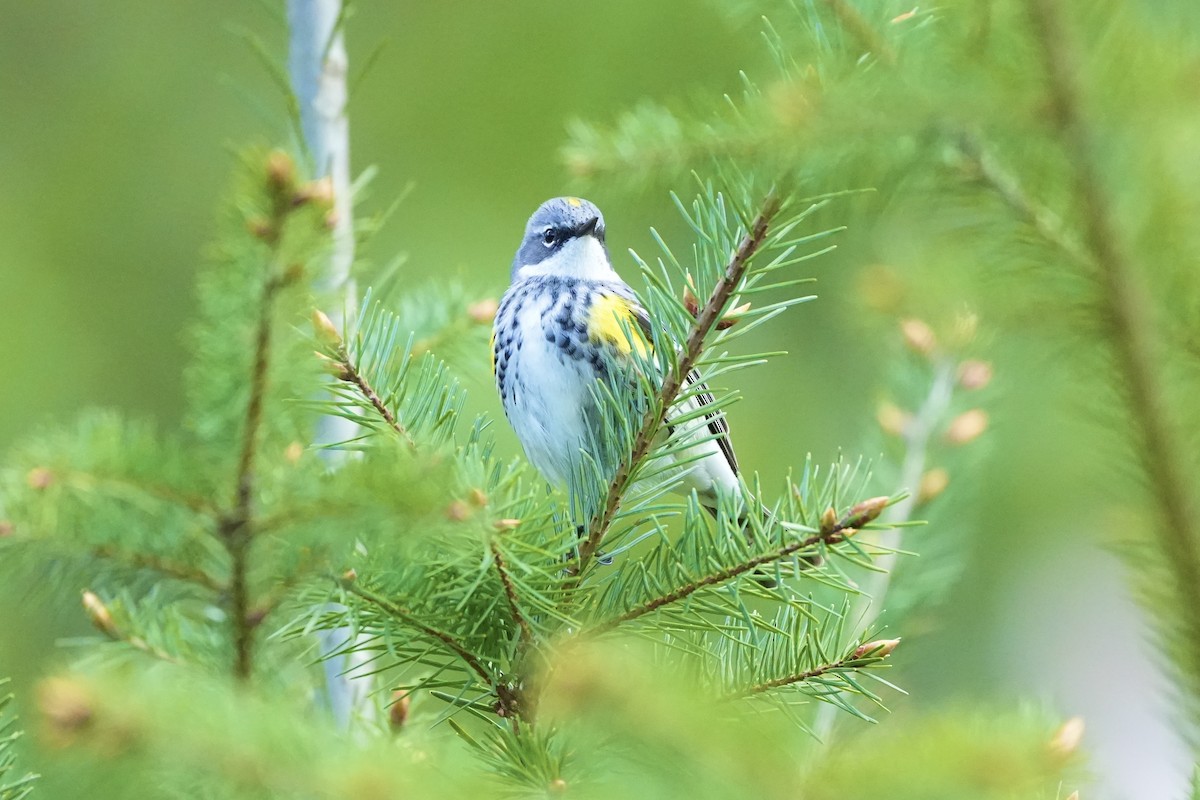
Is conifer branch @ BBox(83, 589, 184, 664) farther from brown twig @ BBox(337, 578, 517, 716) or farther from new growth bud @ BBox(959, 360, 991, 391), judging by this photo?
new growth bud @ BBox(959, 360, 991, 391)

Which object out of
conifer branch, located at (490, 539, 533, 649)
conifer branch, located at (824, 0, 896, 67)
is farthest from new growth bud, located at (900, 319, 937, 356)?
conifer branch, located at (490, 539, 533, 649)

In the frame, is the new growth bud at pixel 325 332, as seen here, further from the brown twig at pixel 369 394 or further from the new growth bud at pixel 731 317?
the new growth bud at pixel 731 317

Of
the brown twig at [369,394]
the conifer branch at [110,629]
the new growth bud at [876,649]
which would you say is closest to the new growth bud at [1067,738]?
the new growth bud at [876,649]

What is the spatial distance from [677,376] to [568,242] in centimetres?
136

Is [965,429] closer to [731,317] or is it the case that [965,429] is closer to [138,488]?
[731,317]

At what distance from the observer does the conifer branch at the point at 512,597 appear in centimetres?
128

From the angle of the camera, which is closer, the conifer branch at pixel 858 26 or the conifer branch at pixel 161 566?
the conifer branch at pixel 858 26

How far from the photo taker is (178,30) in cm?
457

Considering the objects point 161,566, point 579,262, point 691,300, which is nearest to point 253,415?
point 161,566

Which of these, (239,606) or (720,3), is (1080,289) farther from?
(239,606)

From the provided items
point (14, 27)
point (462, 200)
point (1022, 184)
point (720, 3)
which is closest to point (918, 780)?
point (1022, 184)

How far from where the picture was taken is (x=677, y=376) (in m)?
1.30

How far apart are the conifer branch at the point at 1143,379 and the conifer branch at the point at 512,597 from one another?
2.01ft

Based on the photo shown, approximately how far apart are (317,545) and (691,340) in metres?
0.45
